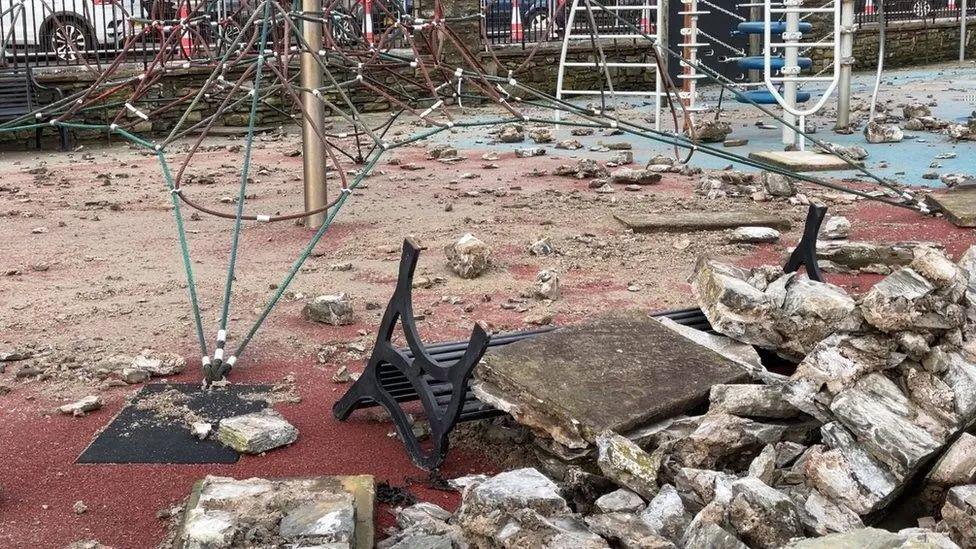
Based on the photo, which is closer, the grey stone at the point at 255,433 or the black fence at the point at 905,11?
the grey stone at the point at 255,433

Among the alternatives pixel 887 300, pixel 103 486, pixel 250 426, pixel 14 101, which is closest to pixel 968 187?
pixel 887 300

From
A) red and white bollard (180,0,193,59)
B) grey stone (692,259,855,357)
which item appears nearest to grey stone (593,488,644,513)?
grey stone (692,259,855,357)

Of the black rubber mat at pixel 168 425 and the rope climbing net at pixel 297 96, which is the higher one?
the rope climbing net at pixel 297 96

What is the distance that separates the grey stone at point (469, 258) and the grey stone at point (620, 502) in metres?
2.87

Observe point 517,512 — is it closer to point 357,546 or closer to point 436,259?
point 357,546

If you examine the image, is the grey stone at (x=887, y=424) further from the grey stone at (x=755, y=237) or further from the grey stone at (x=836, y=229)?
the grey stone at (x=836, y=229)

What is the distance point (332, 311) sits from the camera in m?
5.00

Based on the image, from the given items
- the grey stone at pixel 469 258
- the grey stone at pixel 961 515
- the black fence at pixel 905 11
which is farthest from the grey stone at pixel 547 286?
the black fence at pixel 905 11

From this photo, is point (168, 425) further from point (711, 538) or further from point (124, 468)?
point (711, 538)

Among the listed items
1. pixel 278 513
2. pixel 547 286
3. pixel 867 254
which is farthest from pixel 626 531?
pixel 867 254

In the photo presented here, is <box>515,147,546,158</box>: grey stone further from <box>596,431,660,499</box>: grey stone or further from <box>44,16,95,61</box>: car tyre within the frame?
<box>596,431,660,499</box>: grey stone

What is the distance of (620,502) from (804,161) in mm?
6391

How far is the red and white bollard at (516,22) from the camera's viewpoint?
16500 mm

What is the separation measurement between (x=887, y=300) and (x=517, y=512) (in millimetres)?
1291
